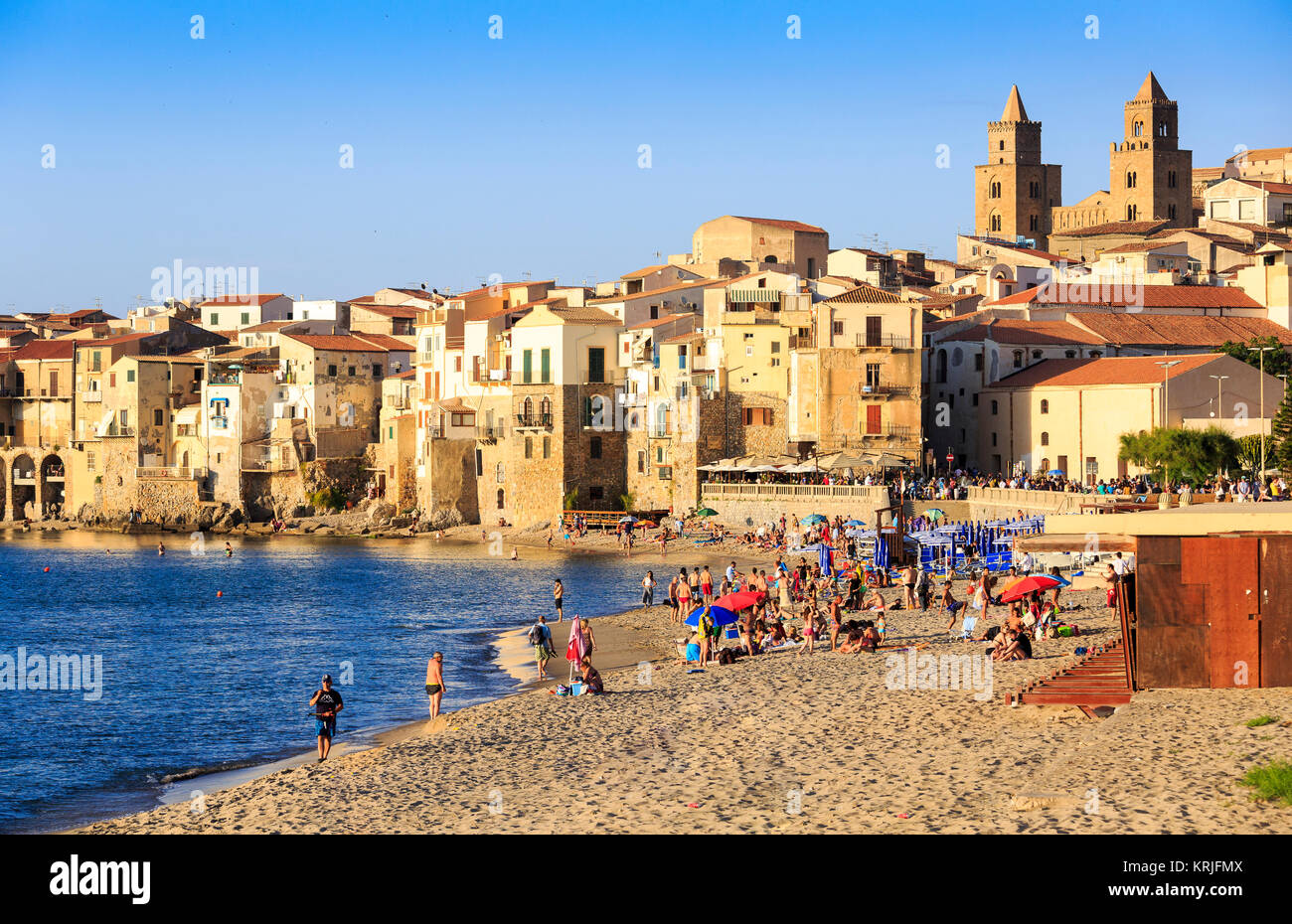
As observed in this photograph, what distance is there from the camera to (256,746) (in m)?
23.5

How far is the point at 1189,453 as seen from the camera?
47500 millimetres

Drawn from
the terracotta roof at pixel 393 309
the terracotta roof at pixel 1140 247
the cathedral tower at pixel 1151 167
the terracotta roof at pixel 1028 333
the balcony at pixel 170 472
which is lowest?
the balcony at pixel 170 472

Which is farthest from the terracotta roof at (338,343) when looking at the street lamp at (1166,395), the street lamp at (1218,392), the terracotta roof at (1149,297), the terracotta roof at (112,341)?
the street lamp at (1218,392)

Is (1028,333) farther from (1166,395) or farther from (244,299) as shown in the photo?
(244,299)

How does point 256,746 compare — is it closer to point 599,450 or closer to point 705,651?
point 705,651

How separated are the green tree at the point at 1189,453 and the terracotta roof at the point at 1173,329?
43.0 ft

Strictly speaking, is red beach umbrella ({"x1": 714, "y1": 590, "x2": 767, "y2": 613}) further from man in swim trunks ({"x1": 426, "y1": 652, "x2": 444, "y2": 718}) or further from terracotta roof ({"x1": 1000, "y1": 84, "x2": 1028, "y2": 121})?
terracotta roof ({"x1": 1000, "y1": 84, "x2": 1028, "y2": 121})

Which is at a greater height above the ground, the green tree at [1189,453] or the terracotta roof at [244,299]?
the terracotta roof at [244,299]

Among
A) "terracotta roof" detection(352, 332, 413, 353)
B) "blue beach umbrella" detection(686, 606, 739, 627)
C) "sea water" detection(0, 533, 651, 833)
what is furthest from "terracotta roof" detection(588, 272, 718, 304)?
"blue beach umbrella" detection(686, 606, 739, 627)

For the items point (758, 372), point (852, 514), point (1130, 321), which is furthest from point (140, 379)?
point (1130, 321)

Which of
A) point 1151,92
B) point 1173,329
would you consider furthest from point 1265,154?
point 1173,329

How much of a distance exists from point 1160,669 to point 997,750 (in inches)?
113

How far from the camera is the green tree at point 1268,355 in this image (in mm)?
55625

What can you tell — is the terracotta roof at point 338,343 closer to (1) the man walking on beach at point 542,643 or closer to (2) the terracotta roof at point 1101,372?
(2) the terracotta roof at point 1101,372
